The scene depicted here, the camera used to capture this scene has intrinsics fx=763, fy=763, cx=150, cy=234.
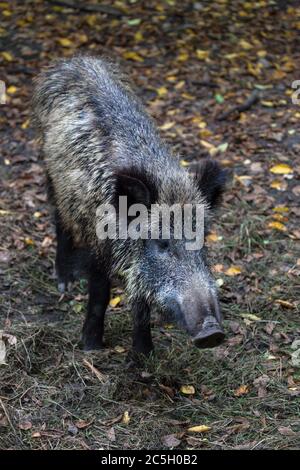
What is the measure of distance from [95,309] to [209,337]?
60.7 inches

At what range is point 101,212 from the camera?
5395 millimetres

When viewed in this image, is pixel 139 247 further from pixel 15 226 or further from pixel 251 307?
pixel 15 226

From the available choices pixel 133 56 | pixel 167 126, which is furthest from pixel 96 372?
pixel 133 56

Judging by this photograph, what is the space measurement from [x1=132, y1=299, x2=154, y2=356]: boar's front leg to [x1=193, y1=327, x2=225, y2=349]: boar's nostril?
0.87 m

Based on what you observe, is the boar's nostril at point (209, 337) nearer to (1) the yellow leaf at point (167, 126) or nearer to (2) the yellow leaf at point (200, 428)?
(2) the yellow leaf at point (200, 428)

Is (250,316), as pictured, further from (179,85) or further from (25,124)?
(179,85)

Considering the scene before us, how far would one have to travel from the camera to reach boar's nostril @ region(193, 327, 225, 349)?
14.3 feet

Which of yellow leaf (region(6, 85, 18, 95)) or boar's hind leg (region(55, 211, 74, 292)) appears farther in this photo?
yellow leaf (region(6, 85, 18, 95))

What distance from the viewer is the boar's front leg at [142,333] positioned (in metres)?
5.26

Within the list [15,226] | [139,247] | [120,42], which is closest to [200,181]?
[139,247]

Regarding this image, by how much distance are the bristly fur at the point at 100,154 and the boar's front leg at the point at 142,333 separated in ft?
0.78

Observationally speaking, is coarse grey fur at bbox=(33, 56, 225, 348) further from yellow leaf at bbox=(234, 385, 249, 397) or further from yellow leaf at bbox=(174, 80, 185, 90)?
yellow leaf at bbox=(174, 80, 185, 90)

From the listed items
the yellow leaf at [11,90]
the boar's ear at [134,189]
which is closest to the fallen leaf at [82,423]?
the boar's ear at [134,189]

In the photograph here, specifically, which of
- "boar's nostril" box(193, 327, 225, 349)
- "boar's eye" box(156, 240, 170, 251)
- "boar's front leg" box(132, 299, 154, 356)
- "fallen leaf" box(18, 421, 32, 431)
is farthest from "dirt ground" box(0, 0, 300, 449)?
"boar's eye" box(156, 240, 170, 251)
